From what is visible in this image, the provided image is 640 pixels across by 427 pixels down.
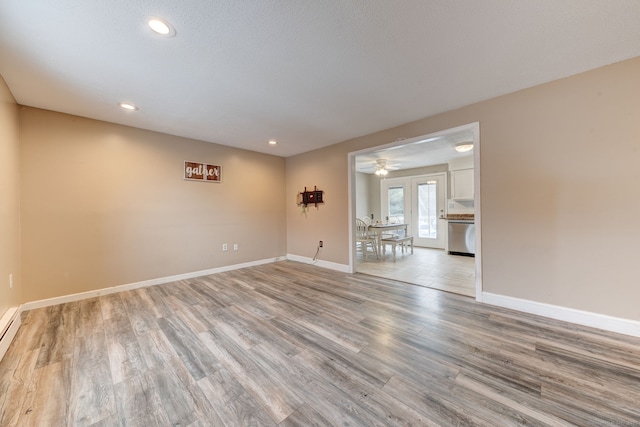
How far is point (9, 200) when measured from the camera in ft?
7.60

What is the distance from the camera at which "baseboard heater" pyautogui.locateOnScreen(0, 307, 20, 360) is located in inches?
72.8

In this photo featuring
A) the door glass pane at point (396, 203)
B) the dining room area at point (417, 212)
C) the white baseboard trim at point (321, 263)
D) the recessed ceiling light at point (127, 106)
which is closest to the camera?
the recessed ceiling light at point (127, 106)

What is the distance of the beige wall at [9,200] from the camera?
2.12 m

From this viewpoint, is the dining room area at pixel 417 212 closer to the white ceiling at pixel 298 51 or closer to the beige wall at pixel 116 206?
the white ceiling at pixel 298 51

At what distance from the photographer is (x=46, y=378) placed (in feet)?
5.13

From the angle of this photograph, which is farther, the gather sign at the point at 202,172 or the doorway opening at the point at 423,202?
the gather sign at the point at 202,172

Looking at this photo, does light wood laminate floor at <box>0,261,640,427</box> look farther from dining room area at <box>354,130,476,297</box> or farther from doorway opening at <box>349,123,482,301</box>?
dining room area at <box>354,130,476,297</box>

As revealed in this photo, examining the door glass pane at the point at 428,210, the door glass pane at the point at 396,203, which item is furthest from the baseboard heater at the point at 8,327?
the door glass pane at the point at 428,210

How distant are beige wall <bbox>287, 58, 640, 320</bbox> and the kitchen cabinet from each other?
361 cm

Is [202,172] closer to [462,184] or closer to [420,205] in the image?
[420,205]

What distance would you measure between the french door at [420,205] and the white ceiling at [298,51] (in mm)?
4281

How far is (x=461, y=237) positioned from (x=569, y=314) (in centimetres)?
368

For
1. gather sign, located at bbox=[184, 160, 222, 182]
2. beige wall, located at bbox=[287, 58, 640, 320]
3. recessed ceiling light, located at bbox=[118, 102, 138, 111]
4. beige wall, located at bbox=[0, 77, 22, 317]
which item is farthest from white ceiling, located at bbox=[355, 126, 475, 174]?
beige wall, located at bbox=[0, 77, 22, 317]

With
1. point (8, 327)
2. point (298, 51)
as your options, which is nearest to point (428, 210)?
point (298, 51)
